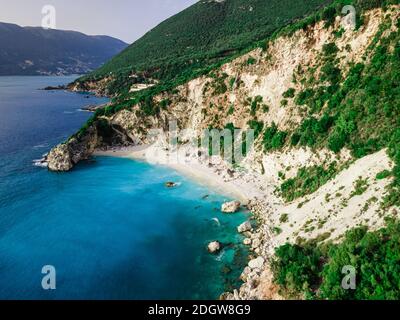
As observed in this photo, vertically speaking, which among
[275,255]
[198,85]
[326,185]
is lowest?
[275,255]

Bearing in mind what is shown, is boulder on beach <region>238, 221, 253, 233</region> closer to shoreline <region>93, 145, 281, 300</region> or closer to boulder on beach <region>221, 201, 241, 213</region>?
shoreline <region>93, 145, 281, 300</region>

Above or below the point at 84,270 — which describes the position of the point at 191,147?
above

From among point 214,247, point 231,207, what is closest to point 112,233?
point 214,247

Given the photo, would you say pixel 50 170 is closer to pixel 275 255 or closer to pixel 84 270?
pixel 84 270

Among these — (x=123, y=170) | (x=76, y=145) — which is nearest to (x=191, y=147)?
(x=123, y=170)

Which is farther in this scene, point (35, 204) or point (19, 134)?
point (19, 134)

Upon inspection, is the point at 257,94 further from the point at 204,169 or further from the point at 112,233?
the point at 112,233

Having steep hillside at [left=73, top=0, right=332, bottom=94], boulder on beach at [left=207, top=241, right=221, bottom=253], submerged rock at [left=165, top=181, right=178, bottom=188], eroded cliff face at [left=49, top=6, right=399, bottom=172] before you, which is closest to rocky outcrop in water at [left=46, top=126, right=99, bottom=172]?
eroded cliff face at [left=49, top=6, right=399, bottom=172]
